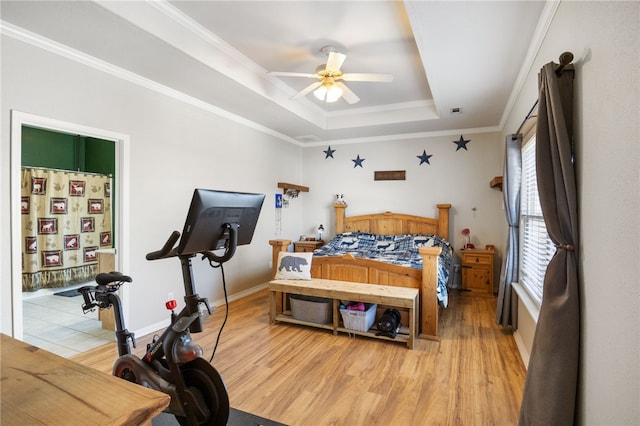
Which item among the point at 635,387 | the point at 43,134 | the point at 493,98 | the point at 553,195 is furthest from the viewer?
the point at 43,134

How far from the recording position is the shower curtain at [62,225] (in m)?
4.49

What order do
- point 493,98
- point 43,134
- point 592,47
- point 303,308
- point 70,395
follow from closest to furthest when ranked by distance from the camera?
point 70,395, point 592,47, point 303,308, point 493,98, point 43,134

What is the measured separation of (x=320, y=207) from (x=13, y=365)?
18.0 feet

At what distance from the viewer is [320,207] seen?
6.09 metres

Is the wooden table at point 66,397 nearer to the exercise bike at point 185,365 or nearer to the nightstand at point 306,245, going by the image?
the exercise bike at point 185,365

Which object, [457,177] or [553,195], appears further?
[457,177]

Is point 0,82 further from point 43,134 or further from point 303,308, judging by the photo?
point 43,134

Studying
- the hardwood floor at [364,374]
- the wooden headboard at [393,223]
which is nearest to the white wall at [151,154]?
the hardwood floor at [364,374]

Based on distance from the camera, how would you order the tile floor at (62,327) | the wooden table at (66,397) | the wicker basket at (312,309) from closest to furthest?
the wooden table at (66,397) < the tile floor at (62,327) < the wicker basket at (312,309)

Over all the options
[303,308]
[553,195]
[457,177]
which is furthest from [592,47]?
[457,177]

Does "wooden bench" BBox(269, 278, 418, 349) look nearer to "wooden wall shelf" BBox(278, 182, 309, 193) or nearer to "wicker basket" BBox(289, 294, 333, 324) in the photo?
"wicker basket" BBox(289, 294, 333, 324)

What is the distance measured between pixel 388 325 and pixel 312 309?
793 mm

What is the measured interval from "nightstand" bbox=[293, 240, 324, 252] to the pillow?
1.92 metres

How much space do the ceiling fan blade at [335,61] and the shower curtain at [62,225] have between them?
427cm
